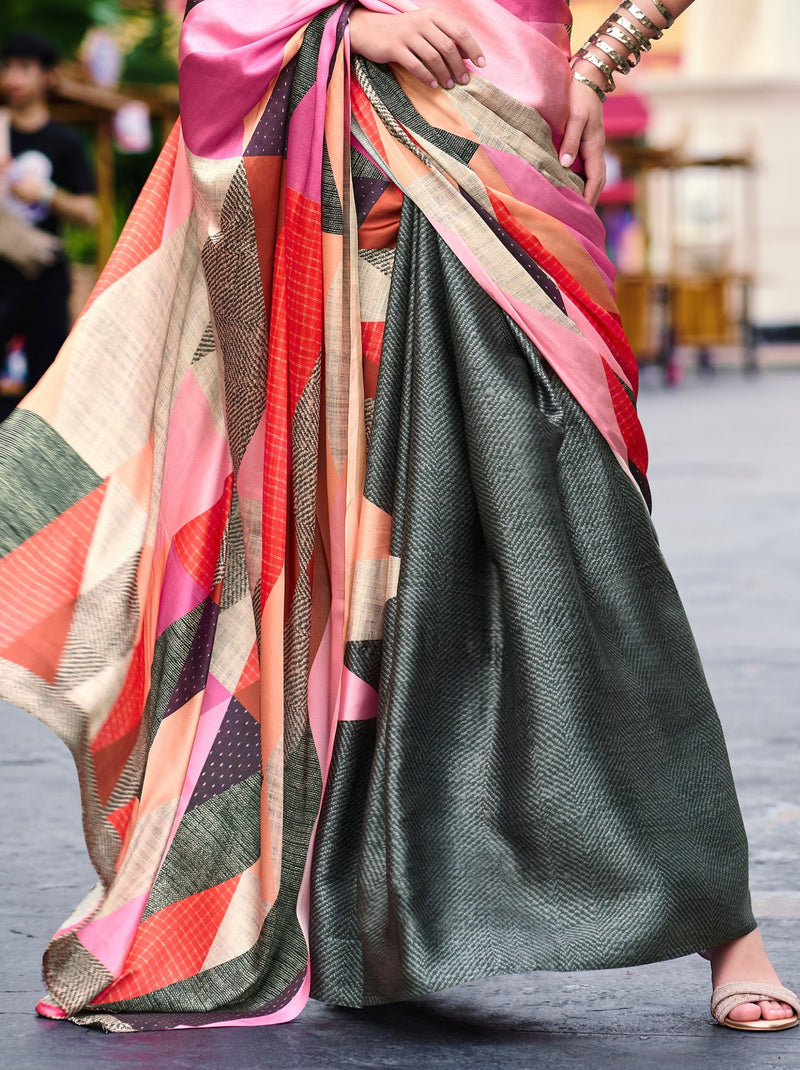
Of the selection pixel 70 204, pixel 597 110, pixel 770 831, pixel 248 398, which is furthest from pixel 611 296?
pixel 70 204

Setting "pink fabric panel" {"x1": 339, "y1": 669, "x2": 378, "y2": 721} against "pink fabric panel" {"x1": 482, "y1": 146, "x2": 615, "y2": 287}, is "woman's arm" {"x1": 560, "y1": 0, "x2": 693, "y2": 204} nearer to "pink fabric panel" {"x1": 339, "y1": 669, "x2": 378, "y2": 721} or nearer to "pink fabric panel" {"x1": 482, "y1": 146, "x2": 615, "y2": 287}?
"pink fabric panel" {"x1": 482, "y1": 146, "x2": 615, "y2": 287}

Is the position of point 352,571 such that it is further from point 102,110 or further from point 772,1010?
point 102,110

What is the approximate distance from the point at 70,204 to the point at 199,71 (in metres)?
4.59

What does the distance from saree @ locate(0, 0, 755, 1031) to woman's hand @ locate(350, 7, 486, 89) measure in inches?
1.2

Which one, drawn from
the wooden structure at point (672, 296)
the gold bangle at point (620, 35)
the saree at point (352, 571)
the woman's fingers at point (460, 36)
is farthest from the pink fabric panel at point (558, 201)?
the wooden structure at point (672, 296)

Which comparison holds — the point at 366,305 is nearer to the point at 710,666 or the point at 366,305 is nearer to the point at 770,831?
the point at 770,831

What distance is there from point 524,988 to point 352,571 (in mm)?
564

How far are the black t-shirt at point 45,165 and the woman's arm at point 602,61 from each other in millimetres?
4568

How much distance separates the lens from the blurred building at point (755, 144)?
21.8m

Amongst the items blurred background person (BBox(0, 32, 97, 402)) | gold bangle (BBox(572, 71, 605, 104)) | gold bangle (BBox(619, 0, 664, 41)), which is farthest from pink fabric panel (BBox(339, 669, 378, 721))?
blurred background person (BBox(0, 32, 97, 402))

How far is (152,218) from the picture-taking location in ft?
7.07

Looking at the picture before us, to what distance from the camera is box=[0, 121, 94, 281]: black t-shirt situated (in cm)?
645

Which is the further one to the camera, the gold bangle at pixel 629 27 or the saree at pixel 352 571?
the gold bangle at pixel 629 27

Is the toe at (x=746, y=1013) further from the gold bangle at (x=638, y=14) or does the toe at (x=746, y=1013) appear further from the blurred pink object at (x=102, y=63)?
the blurred pink object at (x=102, y=63)
